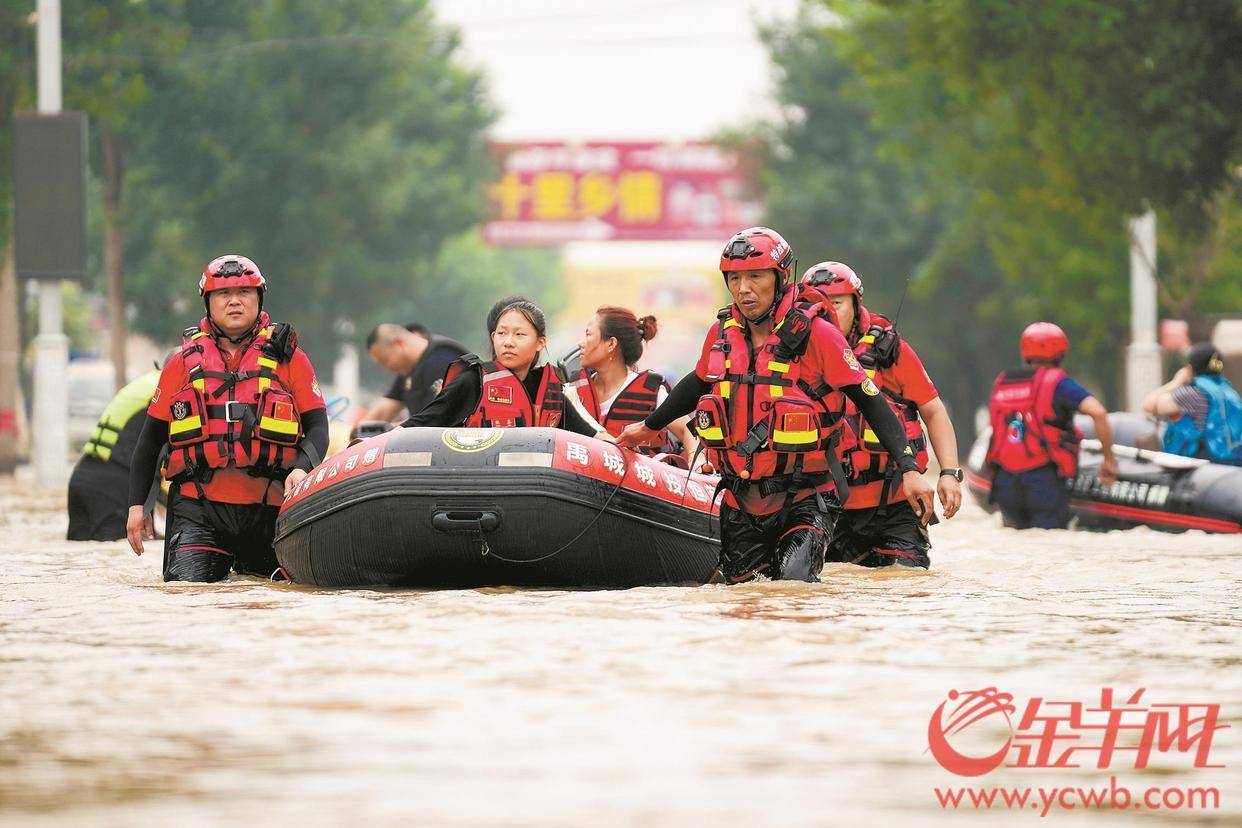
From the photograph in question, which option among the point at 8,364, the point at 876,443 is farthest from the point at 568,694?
the point at 8,364

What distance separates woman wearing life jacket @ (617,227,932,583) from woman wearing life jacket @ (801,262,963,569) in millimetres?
727

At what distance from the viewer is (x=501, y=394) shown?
33.1 feet

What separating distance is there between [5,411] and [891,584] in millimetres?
20398

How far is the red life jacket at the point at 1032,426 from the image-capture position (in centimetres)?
1427

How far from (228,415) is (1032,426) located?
6412mm

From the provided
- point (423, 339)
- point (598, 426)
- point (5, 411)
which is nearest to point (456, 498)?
point (598, 426)

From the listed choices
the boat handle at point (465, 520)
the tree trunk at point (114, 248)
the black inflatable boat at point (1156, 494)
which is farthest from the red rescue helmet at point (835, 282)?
the tree trunk at point (114, 248)

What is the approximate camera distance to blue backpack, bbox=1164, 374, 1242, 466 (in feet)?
50.1

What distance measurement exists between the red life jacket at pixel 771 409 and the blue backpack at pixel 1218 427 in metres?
6.80

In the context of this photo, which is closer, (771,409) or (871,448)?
(771,409)

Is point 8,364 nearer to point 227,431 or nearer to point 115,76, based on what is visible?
point 115,76

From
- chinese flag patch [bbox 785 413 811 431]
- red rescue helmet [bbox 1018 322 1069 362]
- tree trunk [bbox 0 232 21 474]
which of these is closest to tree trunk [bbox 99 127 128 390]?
tree trunk [bbox 0 232 21 474]

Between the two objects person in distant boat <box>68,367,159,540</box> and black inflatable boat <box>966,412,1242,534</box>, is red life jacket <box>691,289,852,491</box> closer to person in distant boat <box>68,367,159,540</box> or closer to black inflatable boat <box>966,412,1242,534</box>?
person in distant boat <box>68,367,159,540</box>

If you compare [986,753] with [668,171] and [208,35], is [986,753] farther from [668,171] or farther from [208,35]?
[668,171]
